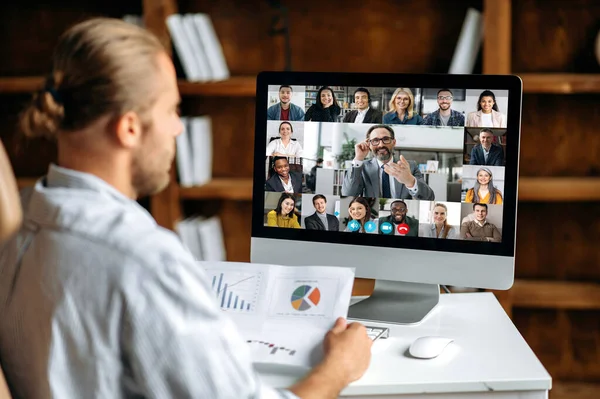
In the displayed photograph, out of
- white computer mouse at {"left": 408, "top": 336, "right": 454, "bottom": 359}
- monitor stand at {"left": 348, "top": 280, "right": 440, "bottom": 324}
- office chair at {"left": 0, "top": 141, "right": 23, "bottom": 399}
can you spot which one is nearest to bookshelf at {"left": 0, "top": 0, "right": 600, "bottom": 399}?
monitor stand at {"left": 348, "top": 280, "right": 440, "bottom": 324}

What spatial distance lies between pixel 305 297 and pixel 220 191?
1337mm

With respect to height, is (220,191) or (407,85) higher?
(407,85)

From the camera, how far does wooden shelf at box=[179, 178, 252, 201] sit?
2627 millimetres

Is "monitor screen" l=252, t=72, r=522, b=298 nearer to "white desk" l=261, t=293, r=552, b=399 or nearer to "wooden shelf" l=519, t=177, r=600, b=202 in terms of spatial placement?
"white desk" l=261, t=293, r=552, b=399

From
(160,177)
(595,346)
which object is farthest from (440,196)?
(595,346)

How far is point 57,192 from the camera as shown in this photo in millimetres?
951

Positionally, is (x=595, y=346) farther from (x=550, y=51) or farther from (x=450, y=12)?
(x=450, y=12)

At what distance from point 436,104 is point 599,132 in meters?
1.36

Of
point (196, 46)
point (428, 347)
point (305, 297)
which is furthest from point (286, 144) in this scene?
point (196, 46)

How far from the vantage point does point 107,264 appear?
870 millimetres

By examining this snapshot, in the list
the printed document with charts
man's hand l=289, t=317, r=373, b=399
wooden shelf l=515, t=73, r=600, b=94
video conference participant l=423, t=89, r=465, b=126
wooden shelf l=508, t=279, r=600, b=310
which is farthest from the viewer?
wooden shelf l=508, t=279, r=600, b=310

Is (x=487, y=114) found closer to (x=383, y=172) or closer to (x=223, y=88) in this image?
(x=383, y=172)

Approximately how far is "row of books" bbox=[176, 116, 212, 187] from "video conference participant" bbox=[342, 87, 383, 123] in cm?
114

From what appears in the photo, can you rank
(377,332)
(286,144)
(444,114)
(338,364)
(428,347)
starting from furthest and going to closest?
(286,144) → (444,114) → (377,332) → (428,347) → (338,364)
